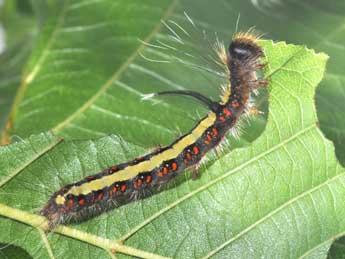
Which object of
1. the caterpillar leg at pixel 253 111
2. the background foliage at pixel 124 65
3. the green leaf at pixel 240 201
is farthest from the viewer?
the background foliage at pixel 124 65

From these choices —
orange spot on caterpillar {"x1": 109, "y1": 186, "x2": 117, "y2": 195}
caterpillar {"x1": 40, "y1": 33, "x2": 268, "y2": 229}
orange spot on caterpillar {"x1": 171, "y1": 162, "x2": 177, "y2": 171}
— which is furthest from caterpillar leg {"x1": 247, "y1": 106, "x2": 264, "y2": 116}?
orange spot on caterpillar {"x1": 109, "y1": 186, "x2": 117, "y2": 195}

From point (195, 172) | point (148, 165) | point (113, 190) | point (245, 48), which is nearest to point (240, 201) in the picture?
point (195, 172)

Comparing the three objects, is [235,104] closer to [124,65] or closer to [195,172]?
[195,172]

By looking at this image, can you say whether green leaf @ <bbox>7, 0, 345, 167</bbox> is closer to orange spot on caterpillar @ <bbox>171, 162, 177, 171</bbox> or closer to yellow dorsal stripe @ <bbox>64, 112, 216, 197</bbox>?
yellow dorsal stripe @ <bbox>64, 112, 216, 197</bbox>

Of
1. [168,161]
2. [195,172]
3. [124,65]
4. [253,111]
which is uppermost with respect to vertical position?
[124,65]

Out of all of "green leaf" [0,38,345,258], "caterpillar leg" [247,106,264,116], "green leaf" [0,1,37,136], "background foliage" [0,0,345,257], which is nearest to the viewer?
"green leaf" [0,38,345,258]

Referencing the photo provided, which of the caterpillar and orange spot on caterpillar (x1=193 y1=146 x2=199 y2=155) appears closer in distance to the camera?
the caterpillar

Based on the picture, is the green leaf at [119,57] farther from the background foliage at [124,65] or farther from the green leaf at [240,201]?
the green leaf at [240,201]

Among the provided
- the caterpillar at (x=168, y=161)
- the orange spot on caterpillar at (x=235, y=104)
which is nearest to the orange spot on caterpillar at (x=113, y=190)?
the caterpillar at (x=168, y=161)
